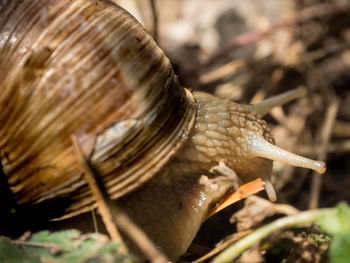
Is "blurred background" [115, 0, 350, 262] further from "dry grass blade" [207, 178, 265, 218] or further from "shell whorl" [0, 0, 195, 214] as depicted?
"shell whorl" [0, 0, 195, 214]

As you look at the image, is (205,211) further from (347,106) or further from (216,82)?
(347,106)

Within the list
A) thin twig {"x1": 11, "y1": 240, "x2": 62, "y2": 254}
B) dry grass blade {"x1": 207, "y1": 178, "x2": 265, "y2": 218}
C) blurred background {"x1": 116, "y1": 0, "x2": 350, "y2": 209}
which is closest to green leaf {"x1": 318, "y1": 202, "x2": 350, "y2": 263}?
dry grass blade {"x1": 207, "y1": 178, "x2": 265, "y2": 218}

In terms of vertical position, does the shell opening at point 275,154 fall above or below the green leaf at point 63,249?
below

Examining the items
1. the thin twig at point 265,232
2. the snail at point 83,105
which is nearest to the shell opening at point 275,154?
the snail at point 83,105

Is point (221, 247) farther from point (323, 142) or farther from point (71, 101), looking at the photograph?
point (323, 142)

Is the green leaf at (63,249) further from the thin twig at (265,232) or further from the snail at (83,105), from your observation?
the thin twig at (265,232)

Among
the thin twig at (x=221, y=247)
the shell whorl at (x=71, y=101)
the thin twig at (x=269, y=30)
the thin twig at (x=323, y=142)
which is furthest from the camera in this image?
the thin twig at (x=269, y=30)

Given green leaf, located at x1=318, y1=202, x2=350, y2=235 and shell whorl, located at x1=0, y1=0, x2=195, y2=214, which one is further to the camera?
shell whorl, located at x1=0, y1=0, x2=195, y2=214
